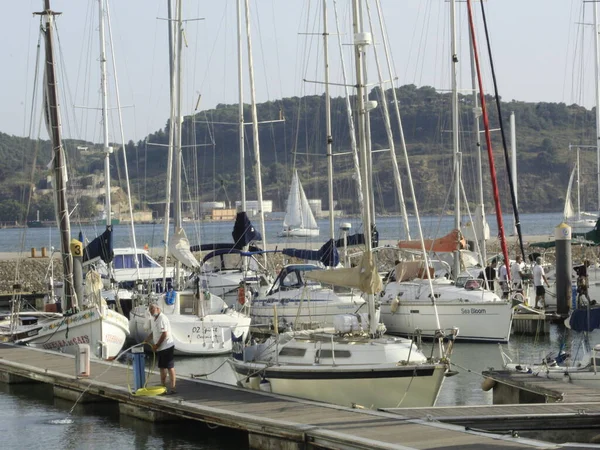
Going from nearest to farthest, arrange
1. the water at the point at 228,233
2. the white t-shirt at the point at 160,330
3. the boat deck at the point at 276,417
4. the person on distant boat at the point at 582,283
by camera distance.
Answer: the boat deck at the point at 276,417, the white t-shirt at the point at 160,330, the person on distant boat at the point at 582,283, the water at the point at 228,233

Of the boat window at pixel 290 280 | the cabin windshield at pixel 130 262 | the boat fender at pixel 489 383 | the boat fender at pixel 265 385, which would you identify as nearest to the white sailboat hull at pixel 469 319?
the boat window at pixel 290 280

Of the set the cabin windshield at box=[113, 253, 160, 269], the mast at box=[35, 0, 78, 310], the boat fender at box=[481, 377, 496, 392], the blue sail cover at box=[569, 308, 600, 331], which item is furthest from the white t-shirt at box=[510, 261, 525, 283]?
the cabin windshield at box=[113, 253, 160, 269]

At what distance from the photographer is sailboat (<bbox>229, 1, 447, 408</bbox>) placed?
1858cm

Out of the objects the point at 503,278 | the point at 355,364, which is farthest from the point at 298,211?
the point at 355,364

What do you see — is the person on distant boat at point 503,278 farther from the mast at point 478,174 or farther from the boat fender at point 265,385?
the boat fender at point 265,385

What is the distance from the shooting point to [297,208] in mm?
56719

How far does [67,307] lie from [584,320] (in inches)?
492

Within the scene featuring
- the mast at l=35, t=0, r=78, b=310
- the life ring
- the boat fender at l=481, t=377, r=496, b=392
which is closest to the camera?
the boat fender at l=481, t=377, r=496, b=392

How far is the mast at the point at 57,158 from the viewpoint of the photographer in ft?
90.0

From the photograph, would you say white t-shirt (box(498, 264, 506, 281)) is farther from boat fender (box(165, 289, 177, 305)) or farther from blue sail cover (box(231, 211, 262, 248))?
boat fender (box(165, 289, 177, 305))

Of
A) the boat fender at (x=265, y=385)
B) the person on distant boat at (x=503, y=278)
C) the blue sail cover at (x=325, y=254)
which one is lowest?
the boat fender at (x=265, y=385)

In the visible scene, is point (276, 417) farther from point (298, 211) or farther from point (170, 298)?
point (298, 211)

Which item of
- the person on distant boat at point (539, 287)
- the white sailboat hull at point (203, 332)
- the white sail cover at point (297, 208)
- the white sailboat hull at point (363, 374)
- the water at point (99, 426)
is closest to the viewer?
the white sailboat hull at point (363, 374)

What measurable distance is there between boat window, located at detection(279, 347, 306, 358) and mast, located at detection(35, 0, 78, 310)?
8866mm
